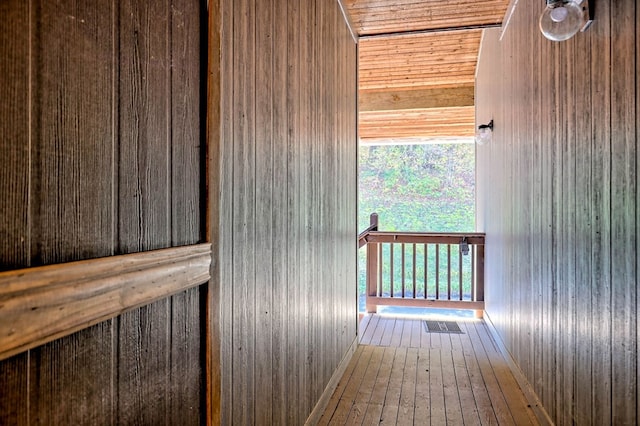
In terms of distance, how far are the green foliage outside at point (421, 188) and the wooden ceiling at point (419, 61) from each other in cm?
502

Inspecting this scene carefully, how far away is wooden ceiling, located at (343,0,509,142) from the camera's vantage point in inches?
137

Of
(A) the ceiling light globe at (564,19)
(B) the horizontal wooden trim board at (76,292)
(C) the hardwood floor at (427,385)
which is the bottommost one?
(C) the hardwood floor at (427,385)

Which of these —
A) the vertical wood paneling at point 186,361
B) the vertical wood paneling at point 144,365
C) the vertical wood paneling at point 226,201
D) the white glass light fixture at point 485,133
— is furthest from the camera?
the white glass light fixture at point 485,133

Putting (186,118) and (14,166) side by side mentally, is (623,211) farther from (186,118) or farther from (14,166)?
(14,166)

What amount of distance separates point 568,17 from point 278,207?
139 centimetres

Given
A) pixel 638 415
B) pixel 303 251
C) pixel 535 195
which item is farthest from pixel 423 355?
pixel 638 415

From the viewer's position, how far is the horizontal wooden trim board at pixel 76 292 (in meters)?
0.55

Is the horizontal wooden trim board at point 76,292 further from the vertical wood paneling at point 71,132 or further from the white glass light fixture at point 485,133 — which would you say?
the white glass light fixture at point 485,133

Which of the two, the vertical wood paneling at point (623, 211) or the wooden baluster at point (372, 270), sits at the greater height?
the vertical wood paneling at point (623, 211)

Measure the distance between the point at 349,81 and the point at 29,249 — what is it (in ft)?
10.3

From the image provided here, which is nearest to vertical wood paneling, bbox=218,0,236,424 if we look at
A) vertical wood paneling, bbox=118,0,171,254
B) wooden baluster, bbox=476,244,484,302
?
vertical wood paneling, bbox=118,0,171,254

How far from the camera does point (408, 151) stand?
1257 cm

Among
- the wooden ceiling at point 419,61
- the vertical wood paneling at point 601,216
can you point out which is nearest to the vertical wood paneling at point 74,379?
the vertical wood paneling at point 601,216

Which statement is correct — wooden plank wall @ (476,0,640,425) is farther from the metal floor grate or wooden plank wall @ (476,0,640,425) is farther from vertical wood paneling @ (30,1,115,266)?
vertical wood paneling @ (30,1,115,266)
